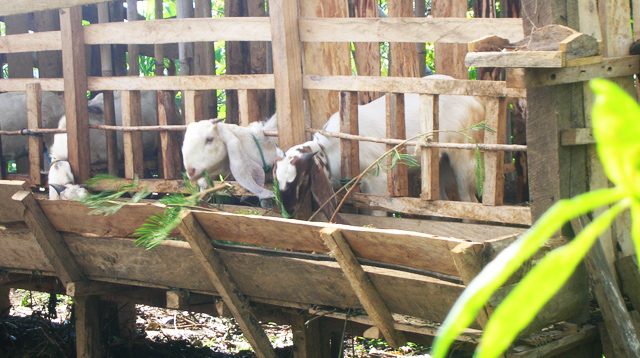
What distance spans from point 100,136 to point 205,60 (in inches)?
46.1

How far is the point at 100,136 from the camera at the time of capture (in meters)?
7.74

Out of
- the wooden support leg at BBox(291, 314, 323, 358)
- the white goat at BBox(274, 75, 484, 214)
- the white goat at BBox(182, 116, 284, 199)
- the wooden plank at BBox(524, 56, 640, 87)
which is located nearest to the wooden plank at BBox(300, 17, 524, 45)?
the white goat at BBox(274, 75, 484, 214)

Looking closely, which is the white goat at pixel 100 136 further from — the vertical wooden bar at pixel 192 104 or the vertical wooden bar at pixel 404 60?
the vertical wooden bar at pixel 404 60

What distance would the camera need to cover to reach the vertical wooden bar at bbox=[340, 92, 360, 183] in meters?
5.58

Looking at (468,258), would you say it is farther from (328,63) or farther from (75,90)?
(75,90)

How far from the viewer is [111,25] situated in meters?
6.47

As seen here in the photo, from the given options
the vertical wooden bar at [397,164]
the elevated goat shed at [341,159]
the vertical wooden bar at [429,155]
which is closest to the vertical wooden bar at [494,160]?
the elevated goat shed at [341,159]

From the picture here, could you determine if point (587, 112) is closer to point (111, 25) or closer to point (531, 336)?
point (531, 336)

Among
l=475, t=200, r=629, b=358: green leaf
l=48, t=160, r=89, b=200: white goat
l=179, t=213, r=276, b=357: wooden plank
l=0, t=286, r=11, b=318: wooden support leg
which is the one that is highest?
l=475, t=200, r=629, b=358: green leaf

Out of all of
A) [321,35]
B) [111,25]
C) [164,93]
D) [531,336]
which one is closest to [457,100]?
[321,35]

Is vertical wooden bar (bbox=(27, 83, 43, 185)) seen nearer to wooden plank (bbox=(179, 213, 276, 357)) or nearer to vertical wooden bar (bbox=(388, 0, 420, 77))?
vertical wooden bar (bbox=(388, 0, 420, 77))

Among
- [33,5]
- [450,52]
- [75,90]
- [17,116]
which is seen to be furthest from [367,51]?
[17,116]

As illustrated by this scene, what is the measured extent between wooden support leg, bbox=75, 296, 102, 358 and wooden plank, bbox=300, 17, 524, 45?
2346mm

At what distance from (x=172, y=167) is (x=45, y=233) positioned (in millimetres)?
1376
